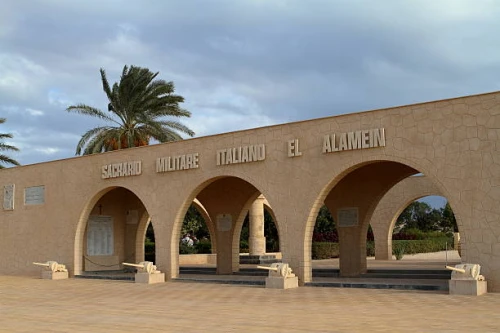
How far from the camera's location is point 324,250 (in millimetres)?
34125

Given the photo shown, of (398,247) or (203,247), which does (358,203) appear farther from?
(203,247)

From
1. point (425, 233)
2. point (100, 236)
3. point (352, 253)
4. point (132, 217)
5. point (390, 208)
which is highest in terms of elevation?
point (390, 208)

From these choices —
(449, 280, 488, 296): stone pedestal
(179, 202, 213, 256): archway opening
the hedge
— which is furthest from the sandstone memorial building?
the hedge

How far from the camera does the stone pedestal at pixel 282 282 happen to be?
16.4 meters

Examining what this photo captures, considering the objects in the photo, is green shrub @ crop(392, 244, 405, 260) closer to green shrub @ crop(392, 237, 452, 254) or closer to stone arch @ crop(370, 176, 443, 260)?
green shrub @ crop(392, 237, 452, 254)

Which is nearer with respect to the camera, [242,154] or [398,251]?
[242,154]

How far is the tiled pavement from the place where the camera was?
9820 mm

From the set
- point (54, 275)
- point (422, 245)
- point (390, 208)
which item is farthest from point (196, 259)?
point (422, 245)

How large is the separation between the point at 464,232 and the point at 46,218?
651 inches

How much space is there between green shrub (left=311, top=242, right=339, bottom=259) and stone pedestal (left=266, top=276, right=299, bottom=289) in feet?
56.3

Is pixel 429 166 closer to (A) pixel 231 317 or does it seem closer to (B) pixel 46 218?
(A) pixel 231 317

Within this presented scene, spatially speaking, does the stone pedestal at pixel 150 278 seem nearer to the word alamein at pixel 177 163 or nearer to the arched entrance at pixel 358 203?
the word alamein at pixel 177 163

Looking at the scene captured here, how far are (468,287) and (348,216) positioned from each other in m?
6.96

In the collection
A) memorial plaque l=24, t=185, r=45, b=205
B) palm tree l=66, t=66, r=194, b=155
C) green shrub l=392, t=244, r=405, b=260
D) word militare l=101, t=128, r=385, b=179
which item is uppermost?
palm tree l=66, t=66, r=194, b=155
